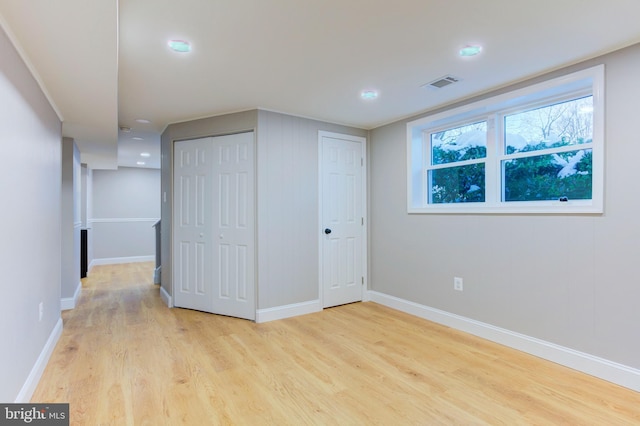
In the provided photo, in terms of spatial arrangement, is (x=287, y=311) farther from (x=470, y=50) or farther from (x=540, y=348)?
(x=470, y=50)

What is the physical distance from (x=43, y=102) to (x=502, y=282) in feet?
13.4

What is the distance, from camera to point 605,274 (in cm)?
232

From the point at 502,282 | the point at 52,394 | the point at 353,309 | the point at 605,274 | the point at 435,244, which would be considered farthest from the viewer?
the point at 353,309

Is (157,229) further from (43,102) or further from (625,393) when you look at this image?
(625,393)

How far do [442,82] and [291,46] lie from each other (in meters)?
1.40

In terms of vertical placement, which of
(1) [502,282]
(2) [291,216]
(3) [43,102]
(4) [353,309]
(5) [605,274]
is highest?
(3) [43,102]

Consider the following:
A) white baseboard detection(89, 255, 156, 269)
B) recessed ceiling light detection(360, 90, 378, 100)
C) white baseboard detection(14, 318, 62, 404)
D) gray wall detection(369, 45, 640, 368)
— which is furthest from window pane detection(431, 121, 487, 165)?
white baseboard detection(89, 255, 156, 269)

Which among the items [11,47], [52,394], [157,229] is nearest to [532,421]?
[52,394]

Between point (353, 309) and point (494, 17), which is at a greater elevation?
point (494, 17)

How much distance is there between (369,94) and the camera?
3100mm

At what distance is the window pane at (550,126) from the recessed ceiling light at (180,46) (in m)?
2.81

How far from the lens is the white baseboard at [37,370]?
1.94 metres

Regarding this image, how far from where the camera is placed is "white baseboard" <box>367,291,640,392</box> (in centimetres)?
222

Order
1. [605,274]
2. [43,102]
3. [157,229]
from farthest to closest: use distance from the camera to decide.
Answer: [157,229]
[43,102]
[605,274]
